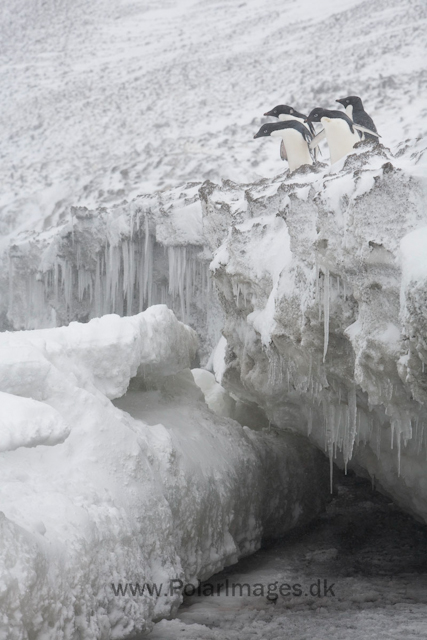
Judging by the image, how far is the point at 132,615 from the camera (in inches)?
151

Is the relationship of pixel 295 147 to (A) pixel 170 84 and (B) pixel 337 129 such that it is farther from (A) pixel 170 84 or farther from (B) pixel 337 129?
(A) pixel 170 84

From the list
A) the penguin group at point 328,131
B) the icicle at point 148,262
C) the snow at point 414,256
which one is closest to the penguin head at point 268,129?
the penguin group at point 328,131

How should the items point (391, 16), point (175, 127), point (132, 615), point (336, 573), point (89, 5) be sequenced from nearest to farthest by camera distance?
point (132, 615), point (336, 573), point (175, 127), point (391, 16), point (89, 5)

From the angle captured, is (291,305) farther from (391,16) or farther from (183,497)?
(391,16)

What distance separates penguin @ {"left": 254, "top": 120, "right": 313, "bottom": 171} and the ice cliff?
54 centimetres

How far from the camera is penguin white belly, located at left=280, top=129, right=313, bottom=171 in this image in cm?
735

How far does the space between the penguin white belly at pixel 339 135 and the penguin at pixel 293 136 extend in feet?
2.26

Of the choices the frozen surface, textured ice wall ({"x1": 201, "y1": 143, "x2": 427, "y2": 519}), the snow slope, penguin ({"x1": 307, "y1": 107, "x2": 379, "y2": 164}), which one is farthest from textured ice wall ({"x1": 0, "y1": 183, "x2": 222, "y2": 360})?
the frozen surface

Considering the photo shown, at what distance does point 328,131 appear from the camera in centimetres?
658

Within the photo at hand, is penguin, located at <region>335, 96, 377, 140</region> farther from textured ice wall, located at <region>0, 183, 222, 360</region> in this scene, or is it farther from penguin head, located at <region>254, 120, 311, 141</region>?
textured ice wall, located at <region>0, 183, 222, 360</region>

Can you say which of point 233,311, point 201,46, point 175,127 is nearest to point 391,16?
point 201,46

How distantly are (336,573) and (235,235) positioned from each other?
3142 mm

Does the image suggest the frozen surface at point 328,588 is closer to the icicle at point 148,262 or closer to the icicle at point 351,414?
the icicle at point 351,414

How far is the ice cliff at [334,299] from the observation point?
3.97 m
